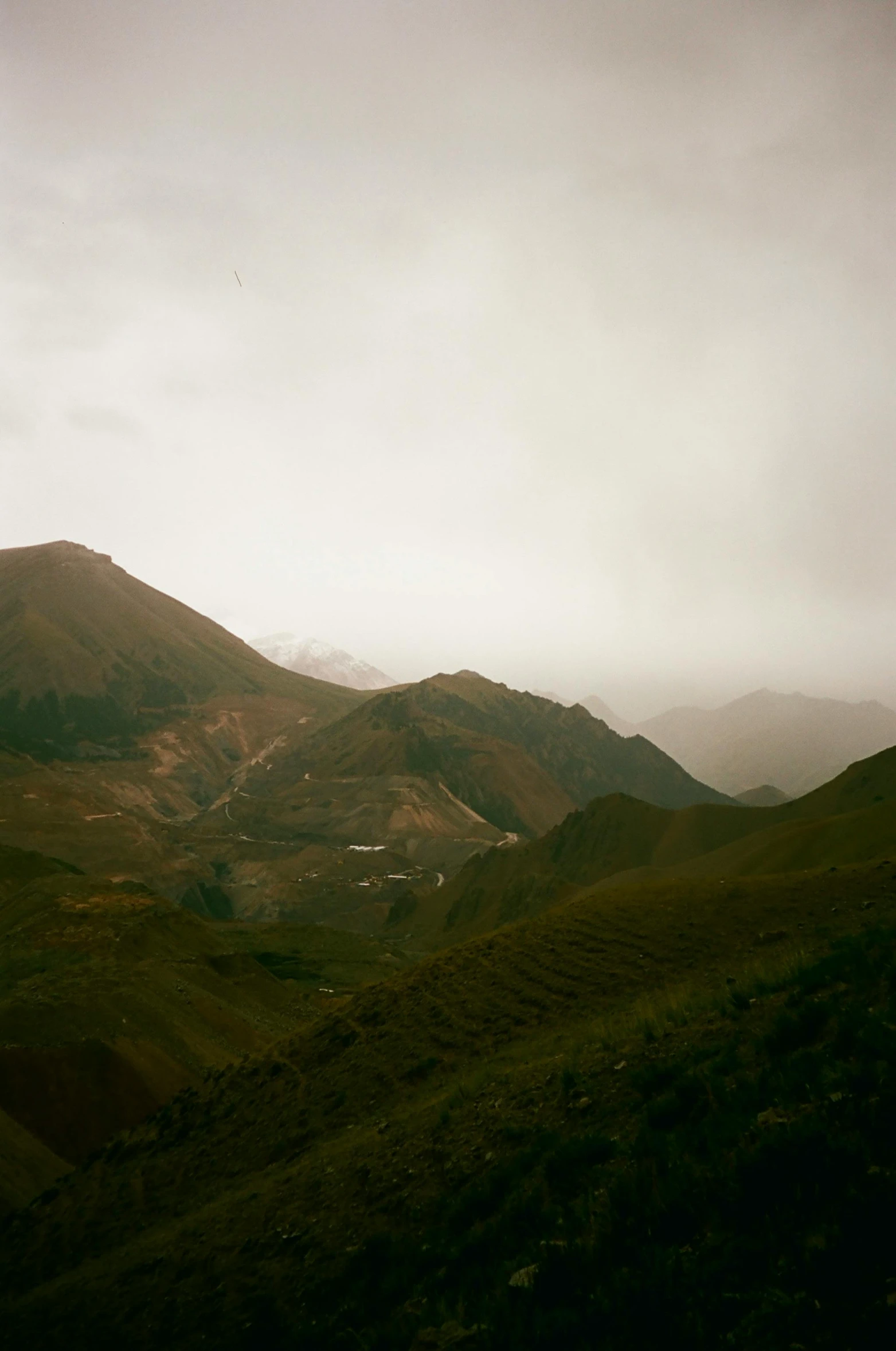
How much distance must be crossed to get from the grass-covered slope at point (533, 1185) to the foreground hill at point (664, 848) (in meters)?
26.7

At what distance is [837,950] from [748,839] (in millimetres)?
53102

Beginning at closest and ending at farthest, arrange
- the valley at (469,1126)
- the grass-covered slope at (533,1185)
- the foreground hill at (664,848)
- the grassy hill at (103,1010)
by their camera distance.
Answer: the grass-covered slope at (533,1185) → the valley at (469,1126) → the grassy hill at (103,1010) → the foreground hill at (664,848)

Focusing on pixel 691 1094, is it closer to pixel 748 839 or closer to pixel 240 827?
pixel 748 839

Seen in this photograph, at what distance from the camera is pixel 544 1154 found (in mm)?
8359

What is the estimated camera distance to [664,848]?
82000 mm

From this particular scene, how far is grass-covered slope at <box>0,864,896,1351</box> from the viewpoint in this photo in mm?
5426

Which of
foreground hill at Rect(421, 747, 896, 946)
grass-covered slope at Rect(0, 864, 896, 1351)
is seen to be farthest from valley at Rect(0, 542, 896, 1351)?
foreground hill at Rect(421, 747, 896, 946)

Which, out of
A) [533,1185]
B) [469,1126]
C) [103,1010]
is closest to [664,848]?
[103,1010]

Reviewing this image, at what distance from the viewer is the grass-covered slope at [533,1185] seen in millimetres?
5426

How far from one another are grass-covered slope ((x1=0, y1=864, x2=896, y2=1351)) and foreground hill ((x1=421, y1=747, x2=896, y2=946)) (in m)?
26.7

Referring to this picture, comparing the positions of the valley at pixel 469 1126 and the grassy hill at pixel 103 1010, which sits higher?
the valley at pixel 469 1126

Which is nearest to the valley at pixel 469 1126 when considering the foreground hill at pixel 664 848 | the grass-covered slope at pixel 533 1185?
the grass-covered slope at pixel 533 1185

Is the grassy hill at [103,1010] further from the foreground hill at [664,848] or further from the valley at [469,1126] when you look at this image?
the foreground hill at [664,848]

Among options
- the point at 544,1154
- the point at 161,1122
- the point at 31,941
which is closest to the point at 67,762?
the point at 31,941
